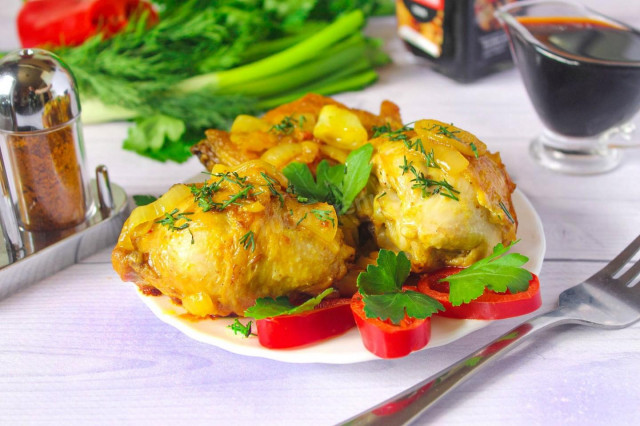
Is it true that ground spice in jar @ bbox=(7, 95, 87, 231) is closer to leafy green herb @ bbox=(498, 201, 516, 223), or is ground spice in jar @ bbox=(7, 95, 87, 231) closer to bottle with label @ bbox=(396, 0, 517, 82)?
leafy green herb @ bbox=(498, 201, 516, 223)

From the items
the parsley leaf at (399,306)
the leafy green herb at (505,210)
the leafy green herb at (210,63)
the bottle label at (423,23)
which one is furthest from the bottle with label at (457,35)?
the parsley leaf at (399,306)

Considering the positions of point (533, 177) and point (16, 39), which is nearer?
point (533, 177)

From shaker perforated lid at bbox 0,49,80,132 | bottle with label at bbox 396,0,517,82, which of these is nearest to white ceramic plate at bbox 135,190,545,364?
shaker perforated lid at bbox 0,49,80,132

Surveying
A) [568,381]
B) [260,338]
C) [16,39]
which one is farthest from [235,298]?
[16,39]

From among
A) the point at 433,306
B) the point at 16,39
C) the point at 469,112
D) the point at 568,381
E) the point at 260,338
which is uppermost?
the point at 433,306

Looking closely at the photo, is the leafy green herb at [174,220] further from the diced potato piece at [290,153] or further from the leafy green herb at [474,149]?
the leafy green herb at [474,149]

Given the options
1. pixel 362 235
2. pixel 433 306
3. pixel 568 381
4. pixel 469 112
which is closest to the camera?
pixel 433 306

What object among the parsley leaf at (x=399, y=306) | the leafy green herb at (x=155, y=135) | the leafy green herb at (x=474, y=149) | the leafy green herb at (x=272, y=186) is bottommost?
the leafy green herb at (x=155, y=135)

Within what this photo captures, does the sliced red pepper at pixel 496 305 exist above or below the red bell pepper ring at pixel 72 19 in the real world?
above

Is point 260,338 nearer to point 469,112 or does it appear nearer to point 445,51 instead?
point 469,112
